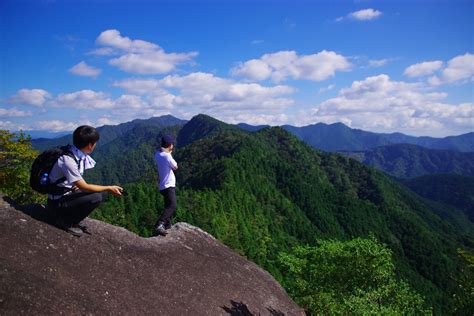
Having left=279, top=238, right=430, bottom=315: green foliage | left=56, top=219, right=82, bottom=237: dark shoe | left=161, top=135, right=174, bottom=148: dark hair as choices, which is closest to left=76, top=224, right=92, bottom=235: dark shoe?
left=56, top=219, right=82, bottom=237: dark shoe

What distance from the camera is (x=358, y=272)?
27.2 meters

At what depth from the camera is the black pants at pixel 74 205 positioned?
9.84m

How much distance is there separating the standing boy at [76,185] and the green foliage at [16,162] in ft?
60.4

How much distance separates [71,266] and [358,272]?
74.5ft

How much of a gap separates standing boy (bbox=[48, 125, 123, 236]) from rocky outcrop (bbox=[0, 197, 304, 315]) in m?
0.85

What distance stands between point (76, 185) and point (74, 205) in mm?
798

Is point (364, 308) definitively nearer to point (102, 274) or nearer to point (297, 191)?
point (102, 274)

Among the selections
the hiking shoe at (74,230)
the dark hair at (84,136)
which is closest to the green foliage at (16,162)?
the hiking shoe at (74,230)

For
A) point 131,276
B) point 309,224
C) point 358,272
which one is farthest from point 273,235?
point 131,276

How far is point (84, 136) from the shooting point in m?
9.71

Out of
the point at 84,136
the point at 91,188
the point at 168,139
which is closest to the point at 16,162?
the point at 168,139

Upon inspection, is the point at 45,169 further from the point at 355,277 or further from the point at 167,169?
the point at 355,277

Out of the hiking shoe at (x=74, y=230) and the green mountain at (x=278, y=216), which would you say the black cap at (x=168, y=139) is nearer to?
the hiking shoe at (x=74, y=230)

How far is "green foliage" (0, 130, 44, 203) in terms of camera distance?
26.3 m
